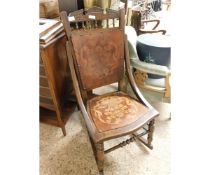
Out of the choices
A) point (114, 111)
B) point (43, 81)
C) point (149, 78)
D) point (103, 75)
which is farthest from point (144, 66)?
point (43, 81)

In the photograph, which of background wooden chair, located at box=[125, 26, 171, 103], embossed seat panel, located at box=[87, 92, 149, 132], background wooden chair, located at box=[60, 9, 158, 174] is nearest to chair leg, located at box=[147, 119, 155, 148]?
background wooden chair, located at box=[60, 9, 158, 174]

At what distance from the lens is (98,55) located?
1.53 meters

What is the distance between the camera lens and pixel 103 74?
1593 millimetres

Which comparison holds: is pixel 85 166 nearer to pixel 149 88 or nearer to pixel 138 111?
pixel 138 111

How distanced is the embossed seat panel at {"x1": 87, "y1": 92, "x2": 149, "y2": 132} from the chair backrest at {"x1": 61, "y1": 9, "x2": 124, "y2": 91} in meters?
0.13

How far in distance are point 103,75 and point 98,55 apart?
153 mm

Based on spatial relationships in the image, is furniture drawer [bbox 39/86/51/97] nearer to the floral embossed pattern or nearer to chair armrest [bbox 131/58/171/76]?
the floral embossed pattern

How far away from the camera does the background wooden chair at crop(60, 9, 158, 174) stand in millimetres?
1385

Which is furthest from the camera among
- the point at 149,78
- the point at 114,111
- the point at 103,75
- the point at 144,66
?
the point at 149,78

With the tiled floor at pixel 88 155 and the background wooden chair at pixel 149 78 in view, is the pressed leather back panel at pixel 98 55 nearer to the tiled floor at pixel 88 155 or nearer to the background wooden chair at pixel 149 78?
the background wooden chair at pixel 149 78

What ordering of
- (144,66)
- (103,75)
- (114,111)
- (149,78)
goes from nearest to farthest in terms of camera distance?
1. (114,111)
2. (103,75)
3. (144,66)
4. (149,78)

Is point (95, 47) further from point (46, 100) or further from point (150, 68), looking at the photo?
point (46, 100)
